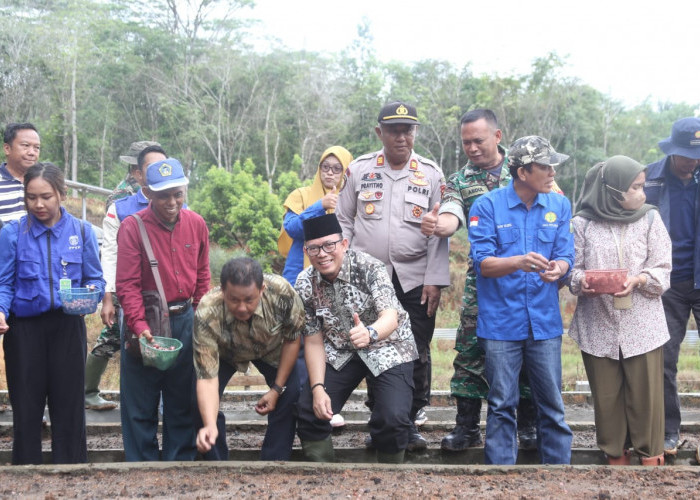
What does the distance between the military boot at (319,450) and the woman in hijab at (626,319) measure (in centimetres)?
170

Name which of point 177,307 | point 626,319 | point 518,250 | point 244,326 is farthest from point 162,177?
point 626,319

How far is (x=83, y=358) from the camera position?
430 cm

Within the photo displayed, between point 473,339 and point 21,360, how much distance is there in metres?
2.86

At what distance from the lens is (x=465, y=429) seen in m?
4.84

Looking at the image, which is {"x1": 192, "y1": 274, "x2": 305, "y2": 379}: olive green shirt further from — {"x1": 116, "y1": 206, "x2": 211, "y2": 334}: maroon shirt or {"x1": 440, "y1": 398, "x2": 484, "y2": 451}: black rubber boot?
{"x1": 440, "y1": 398, "x2": 484, "y2": 451}: black rubber boot

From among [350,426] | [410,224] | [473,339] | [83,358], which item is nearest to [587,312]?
[473,339]

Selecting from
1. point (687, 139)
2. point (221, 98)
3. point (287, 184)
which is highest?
point (221, 98)

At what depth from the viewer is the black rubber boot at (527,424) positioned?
4.88 meters

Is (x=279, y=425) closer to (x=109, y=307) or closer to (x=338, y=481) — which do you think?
(x=338, y=481)

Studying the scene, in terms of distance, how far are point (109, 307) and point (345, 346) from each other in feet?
6.02

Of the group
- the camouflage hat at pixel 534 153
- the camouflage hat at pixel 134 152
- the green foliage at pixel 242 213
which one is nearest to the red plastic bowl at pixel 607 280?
the camouflage hat at pixel 534 153

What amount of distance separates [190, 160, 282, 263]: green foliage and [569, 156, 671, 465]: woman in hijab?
15.8 m

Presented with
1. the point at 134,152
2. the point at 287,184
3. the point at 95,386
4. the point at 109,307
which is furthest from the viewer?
the point at 287,184

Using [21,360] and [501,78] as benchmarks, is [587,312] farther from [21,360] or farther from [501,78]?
[501,78]
